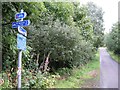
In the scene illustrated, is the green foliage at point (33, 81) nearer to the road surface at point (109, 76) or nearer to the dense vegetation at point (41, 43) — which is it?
the dense vegetation at point (41, 43)

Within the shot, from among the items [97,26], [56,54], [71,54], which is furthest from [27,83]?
[97,26]

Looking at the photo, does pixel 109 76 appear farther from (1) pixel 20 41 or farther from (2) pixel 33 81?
(1) pixel 20 41

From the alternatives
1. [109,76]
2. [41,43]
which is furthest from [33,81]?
[109,76]

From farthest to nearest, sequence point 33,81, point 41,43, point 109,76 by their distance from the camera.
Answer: point 109,76 → point 41,43 → point 33,81

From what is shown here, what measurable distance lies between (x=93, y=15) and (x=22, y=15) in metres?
23.3

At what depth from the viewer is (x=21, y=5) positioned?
214 inches

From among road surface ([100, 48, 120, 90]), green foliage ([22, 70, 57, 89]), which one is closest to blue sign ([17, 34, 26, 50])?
green foliage ([22, 70, 57, 89])

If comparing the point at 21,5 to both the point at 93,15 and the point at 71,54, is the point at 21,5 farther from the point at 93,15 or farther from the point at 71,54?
the point at 93,15

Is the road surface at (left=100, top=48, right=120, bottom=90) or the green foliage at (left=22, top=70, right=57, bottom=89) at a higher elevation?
the green foliage at (left=22, top=70, right=57, bottom=89)

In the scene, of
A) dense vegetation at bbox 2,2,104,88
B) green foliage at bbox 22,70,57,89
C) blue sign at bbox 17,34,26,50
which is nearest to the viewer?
blue sign at bbox 17,34,26,50

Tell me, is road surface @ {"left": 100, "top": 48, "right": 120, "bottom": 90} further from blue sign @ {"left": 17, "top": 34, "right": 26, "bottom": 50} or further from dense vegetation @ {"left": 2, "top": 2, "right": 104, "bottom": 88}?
blue sign @ {"left": 17, "top": 34, "right": 26, "bottom": 50}

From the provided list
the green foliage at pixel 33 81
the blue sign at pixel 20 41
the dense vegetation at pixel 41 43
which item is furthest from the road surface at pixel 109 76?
the blue sign at pixel 20 41

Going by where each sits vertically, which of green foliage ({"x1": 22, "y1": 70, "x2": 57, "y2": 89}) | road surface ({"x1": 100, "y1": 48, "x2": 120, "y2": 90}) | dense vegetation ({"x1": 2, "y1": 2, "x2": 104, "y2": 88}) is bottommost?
road surface ({"x1": 100, "y1": 48, "x2": 120, "y2": 90})

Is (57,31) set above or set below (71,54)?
above
